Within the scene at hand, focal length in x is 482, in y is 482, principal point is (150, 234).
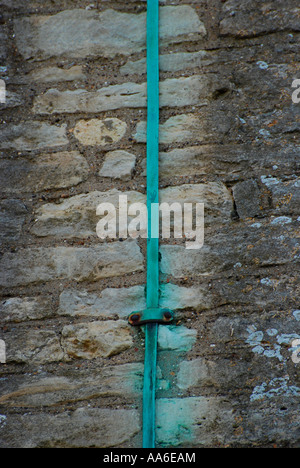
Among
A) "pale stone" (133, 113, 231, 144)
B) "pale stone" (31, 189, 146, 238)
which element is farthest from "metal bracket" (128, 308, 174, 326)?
"pale stone" (133, 113, 231, 144)

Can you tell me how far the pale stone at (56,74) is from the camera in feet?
6.67

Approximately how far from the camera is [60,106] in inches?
79.0

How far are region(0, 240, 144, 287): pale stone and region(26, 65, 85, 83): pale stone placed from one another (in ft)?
2.42

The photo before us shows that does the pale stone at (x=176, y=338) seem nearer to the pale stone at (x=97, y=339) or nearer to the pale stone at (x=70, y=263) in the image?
the pale stone at (x=97, y=339)

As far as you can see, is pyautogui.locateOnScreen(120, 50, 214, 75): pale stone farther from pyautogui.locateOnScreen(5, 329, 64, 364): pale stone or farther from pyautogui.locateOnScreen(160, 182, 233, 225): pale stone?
pyautogui.locateOnScreen(5, 329, 64, 364): pale stone

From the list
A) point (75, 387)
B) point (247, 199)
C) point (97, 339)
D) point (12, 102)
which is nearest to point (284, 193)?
point (247, 199)

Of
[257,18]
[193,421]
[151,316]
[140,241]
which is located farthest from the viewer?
[257,18]

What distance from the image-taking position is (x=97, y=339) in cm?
169

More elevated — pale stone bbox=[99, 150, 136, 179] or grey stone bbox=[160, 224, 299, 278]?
pale stone bbox=[99, 150, 136, 179]

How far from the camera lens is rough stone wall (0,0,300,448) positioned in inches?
63.0

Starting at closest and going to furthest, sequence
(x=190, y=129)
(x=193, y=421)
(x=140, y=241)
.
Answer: (x=193, y=421)
(x=140, y=241)
(x=190, y=129)

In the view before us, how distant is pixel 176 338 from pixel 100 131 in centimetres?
88

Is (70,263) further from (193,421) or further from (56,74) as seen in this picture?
(56,74)
